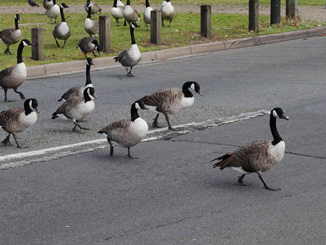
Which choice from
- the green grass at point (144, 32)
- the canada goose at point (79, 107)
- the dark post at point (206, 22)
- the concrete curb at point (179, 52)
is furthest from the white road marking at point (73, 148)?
the dark post at point (206, 22)

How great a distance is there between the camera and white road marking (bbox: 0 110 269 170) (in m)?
8.58

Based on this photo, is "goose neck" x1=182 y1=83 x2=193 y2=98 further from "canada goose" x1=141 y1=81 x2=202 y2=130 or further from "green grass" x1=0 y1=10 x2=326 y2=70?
"green grass" x1=0 y1=10 x2=326 y2=70

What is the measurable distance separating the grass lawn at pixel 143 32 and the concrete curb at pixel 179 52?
0.45 metres

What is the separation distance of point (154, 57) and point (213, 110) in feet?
20.5

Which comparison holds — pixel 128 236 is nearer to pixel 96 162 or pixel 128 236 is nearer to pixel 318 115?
pixel 96 162

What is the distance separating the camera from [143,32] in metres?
21.2

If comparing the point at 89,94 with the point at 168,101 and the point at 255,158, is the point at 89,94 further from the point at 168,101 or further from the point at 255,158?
the point at 255,158

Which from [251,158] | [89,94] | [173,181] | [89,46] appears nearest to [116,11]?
[89,46]

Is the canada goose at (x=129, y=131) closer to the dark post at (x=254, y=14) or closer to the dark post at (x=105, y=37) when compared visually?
the dark post at (x=105, y=37)

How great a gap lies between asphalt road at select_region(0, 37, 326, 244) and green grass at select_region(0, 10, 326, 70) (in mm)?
4458

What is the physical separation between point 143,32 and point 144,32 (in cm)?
3

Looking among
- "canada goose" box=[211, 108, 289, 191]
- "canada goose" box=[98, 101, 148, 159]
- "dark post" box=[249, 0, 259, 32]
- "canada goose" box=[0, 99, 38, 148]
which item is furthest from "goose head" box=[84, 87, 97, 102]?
"dark post" box=[249, 0, 259, 32]

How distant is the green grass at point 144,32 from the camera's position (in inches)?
690

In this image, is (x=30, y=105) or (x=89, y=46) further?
(x=89, y=46)
